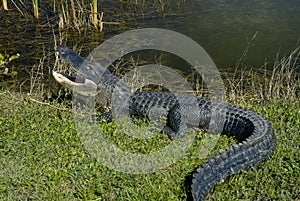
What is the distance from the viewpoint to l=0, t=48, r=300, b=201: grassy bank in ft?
12.8

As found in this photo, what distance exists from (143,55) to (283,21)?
3.45 meters

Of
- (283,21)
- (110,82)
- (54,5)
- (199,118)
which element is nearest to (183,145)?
(199,118)

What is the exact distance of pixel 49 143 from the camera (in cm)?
466

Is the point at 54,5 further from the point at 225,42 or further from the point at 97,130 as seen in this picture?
the point at 97,130

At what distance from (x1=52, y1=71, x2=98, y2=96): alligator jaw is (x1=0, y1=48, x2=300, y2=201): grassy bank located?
0.41 m

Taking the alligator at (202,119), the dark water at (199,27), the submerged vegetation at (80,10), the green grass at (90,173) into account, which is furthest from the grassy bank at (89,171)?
the submerged vegetation at (80,10)

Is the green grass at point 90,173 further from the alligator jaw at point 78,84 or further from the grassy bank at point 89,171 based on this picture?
the alligator jaw at point 78,84

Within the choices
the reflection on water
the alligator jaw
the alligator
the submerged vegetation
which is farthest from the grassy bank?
the submerged vegetation

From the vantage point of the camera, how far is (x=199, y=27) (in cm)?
962

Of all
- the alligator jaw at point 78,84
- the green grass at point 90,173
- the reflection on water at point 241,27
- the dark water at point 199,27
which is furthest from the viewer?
the reflection on water at point 241,27

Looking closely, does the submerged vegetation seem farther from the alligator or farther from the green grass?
the green grass

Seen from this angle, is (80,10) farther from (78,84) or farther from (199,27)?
(78,84)

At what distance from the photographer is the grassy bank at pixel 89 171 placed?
3910 millimetres

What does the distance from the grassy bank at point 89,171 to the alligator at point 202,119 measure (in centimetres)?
13
